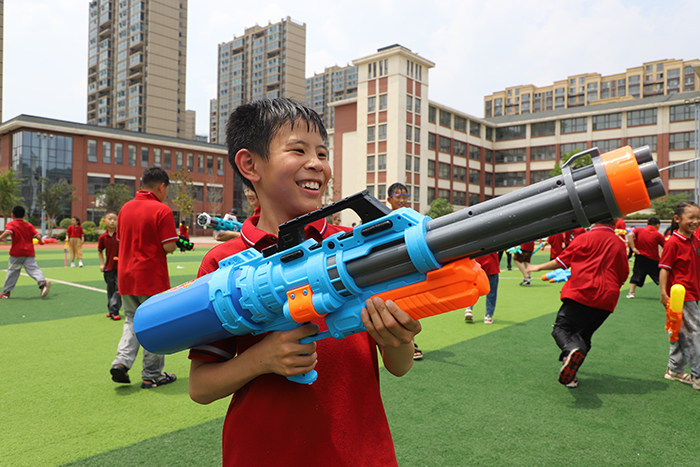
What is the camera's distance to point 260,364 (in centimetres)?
142

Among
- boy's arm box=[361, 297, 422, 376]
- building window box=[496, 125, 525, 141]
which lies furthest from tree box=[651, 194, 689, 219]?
boy's arm box=[361, 297, 422, 376]

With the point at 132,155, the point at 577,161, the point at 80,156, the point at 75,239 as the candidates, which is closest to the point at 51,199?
the point at 80,156

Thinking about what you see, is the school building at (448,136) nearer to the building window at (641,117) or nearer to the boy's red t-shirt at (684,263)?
the building window at (641,117)

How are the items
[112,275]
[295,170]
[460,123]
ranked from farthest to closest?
[460,123] → [112,275] → [295,170]

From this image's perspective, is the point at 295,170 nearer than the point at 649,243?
Yes

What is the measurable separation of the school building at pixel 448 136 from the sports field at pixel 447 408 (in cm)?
4738

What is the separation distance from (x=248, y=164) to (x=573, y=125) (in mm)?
68197

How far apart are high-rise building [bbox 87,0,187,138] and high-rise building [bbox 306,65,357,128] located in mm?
44529

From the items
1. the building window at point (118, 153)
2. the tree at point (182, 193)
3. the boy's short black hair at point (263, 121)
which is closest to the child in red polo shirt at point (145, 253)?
the boy's short black hair at point (263, 121)

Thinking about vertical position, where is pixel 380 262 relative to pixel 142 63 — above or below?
below

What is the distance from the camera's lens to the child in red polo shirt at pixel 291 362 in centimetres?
140

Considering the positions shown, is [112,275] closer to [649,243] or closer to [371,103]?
[649,243]

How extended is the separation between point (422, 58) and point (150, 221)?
57604mm

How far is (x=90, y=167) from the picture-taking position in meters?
→ 55.8
